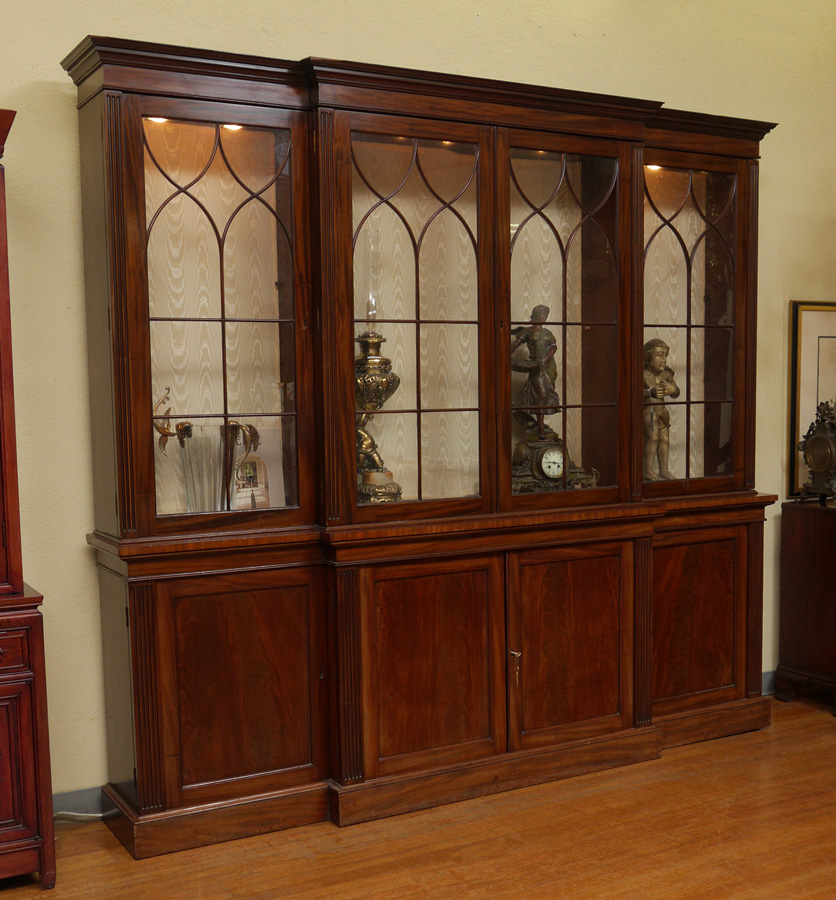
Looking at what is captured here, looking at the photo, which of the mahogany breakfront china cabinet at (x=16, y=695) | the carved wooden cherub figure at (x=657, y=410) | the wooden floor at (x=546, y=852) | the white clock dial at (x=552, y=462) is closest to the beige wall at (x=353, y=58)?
the mahogany breakfront china cabinet at (x=16, y=695)

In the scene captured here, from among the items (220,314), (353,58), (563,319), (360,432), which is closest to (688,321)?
(563,319)

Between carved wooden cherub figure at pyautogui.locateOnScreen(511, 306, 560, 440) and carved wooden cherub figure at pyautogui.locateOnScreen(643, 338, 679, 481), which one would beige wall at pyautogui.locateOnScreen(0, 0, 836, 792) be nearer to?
carved wooden cherub figure at pyautogui.locateOnScreen(643, 338, 679, 481)

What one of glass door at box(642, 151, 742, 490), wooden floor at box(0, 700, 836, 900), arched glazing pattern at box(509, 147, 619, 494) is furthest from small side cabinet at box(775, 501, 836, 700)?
arched glazing pattern at box(509, 147, 619, 494)

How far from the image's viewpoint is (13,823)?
2912mm

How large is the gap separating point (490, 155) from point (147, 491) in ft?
5.32

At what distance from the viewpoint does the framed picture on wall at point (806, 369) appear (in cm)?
471

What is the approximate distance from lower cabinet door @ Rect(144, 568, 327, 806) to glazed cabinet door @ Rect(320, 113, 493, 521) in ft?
1.28

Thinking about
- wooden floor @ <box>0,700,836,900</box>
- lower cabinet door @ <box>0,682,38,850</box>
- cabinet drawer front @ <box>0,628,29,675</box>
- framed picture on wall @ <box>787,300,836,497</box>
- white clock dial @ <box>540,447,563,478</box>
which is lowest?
wooden floor @ <box>0,700,836,900</box>

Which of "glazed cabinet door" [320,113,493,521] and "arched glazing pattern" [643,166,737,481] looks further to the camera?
"arched glazing pattern" [643,166,737,481]

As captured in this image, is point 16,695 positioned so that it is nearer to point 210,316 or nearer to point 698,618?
point 210,316

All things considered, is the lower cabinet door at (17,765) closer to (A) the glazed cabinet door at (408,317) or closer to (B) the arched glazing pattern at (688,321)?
(A) the glazed cabinet door at (408,317)

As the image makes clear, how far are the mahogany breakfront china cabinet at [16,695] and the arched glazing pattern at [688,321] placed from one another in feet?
7.74

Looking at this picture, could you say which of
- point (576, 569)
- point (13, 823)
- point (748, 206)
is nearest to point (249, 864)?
point (13, 823)

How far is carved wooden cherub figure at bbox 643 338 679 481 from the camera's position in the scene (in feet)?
13.2
